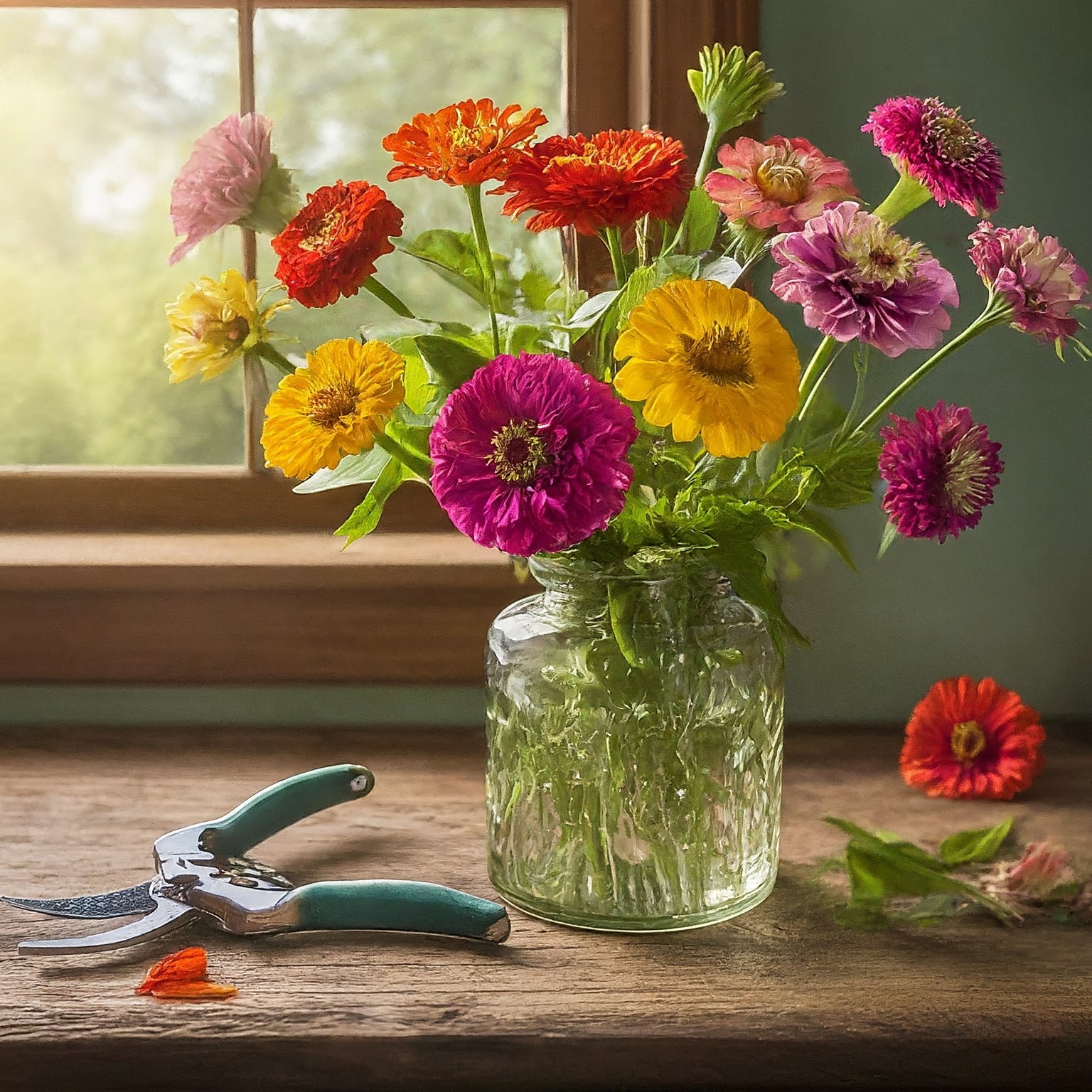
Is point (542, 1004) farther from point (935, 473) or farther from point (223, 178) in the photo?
point (223, 178)

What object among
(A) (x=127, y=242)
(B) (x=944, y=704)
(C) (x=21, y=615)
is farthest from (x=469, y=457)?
(A) (x=127, y=242)

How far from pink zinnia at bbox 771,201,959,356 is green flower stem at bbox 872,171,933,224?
0.21 ft

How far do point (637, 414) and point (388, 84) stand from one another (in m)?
0.67

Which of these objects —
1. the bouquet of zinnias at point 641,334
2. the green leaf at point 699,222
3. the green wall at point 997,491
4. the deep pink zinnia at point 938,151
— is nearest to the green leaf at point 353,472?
the bouquet of zinnias at point 641,334

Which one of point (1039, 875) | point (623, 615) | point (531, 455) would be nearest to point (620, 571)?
point (623, 615)

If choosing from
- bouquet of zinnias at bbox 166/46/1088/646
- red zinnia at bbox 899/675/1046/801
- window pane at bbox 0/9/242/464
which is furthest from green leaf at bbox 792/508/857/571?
window pane at bbox 0/9/242/464

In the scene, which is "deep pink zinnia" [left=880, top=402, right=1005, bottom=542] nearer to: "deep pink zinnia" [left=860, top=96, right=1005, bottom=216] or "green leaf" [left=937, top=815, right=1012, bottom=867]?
"deep pink zinnia" [left=860, top=96, right=1005, bottom=216]

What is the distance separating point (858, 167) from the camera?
1.08m

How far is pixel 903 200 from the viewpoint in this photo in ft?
2.20

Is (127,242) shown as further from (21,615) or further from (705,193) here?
(705,193)

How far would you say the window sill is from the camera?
1093 mm

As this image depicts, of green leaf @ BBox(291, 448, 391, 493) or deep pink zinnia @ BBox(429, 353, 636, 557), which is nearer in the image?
deep pink zinnia @ BBox(429, 353, 636, 557)

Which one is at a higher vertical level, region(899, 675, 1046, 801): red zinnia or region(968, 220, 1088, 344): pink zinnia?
region(968, 220, 1088, 344): pink zinnia

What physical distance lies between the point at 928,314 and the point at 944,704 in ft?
1.56
